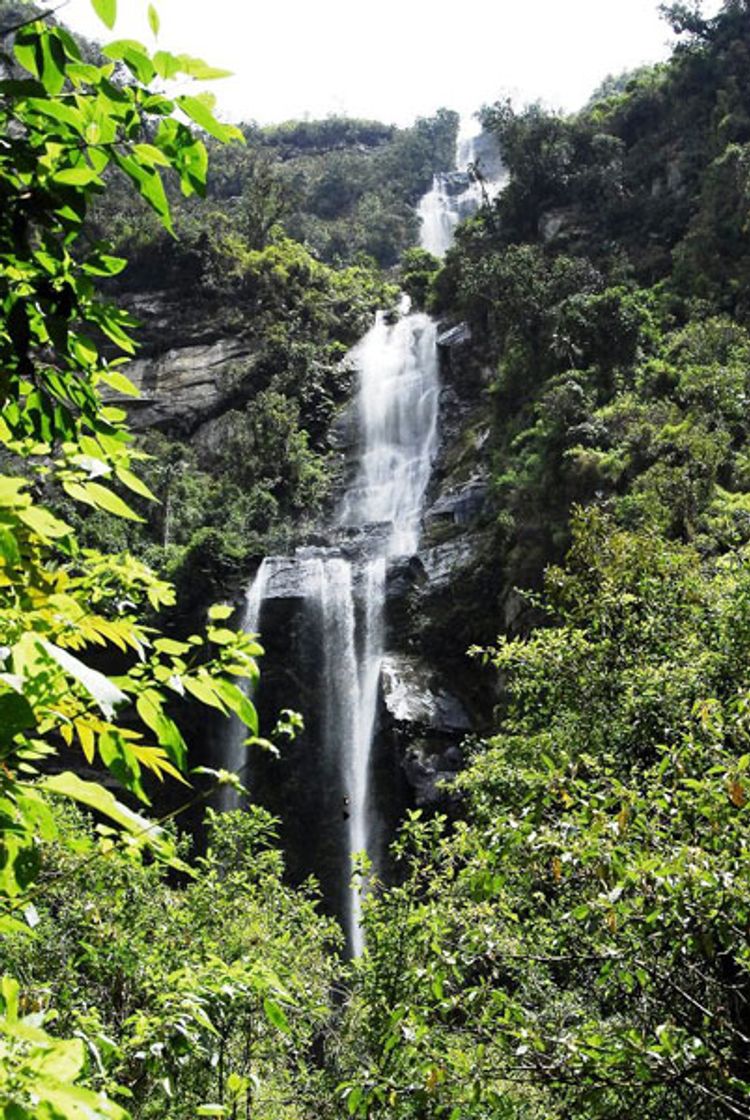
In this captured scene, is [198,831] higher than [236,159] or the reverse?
the reverse

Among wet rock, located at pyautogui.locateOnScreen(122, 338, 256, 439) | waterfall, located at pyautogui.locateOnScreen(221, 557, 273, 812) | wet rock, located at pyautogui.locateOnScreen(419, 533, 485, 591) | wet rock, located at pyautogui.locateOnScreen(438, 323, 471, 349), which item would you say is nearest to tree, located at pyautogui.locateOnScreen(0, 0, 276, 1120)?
wet rock, located at pyautogui.locateOnScreen(419, 533, 485, 591)

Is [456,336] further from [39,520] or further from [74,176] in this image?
[39,520]

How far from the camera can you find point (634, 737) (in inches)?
245

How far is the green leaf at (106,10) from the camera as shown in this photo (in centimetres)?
133

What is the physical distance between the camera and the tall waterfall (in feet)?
70.6

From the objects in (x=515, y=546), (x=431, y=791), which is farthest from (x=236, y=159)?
(x=431, y=791)

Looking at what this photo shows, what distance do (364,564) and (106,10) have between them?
2428 centimetres

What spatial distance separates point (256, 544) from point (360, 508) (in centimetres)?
528

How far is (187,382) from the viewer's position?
129 feet

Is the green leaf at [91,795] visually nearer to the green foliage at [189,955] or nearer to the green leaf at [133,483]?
the green leaf at [133,483]

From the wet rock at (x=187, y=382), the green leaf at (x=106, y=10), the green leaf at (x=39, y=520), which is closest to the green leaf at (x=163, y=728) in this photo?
the green leaf at (x=39, y=520)

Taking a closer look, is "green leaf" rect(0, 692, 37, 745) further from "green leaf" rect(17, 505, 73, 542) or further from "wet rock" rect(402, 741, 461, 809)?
"wet rock" rect(402, 741, 461, 809)

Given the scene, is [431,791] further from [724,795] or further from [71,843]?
[71,843]

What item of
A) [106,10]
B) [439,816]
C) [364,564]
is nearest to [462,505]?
[364,564]
